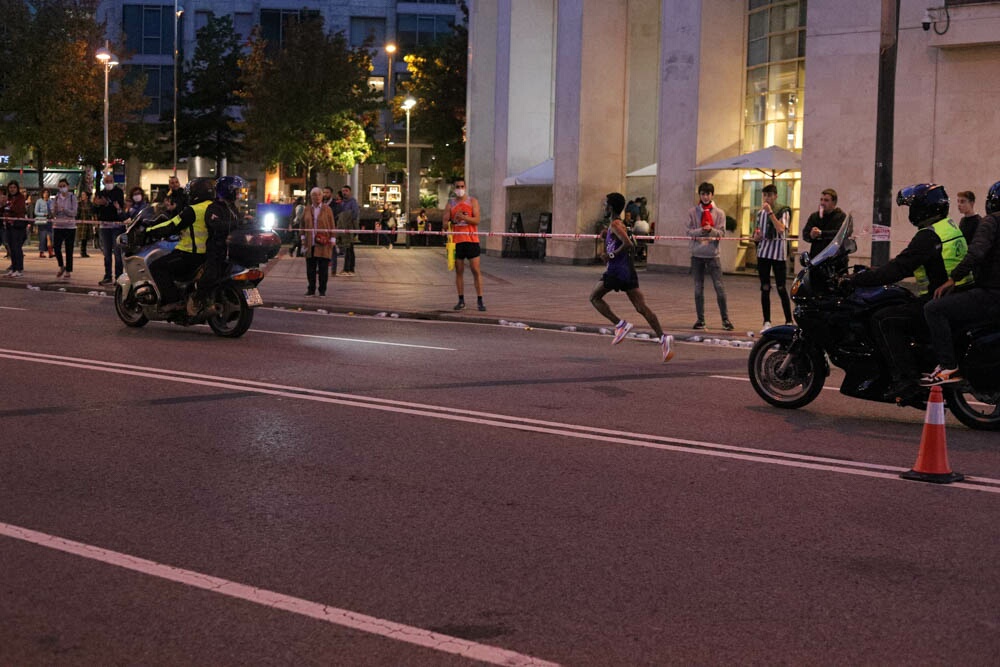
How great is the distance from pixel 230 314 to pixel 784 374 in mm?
6715

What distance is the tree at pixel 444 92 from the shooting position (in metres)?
59.4

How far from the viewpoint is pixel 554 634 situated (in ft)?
15.1

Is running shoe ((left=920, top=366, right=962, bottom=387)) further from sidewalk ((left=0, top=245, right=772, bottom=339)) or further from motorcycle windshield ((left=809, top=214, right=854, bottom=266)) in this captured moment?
sidewalk ((left=0, top=245, right=772, bottom=339))

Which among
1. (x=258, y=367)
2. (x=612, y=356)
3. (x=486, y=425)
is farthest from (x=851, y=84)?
(x=486, y=425)

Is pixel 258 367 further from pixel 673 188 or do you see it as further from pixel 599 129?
pixel 599 129

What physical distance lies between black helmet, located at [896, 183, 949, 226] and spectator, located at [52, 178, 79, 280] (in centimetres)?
1739

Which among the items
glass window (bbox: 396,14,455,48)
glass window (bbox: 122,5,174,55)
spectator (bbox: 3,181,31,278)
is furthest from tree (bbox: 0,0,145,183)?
glass window (bbox: 396,14,455,48)

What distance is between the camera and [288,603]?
16.1 ft

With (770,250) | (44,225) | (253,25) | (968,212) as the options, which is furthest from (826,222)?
(253,25)

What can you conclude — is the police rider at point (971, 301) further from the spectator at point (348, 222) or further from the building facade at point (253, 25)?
the building facade at point (253, 25)

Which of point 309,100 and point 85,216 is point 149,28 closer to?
point 309,100

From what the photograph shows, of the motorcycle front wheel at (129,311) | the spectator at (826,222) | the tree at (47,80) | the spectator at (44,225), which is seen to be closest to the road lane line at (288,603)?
the motorcycle front wheel at (129,311)

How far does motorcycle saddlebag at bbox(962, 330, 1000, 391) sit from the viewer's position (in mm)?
8984

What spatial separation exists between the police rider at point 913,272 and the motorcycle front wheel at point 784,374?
2.22 ft
